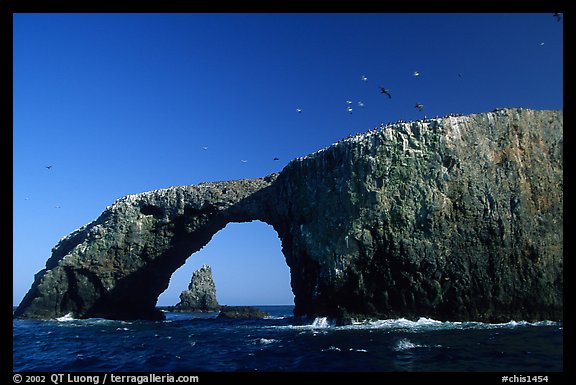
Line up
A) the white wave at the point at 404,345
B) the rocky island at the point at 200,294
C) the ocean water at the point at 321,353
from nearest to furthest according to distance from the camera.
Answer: the ocean water at the point at 321,353 < the white wave at the point at 404,345 < the rocky island at the point at 200,294

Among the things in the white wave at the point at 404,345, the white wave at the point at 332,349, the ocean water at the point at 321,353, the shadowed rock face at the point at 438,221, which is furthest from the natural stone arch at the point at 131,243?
the white wave at the point at 332,349

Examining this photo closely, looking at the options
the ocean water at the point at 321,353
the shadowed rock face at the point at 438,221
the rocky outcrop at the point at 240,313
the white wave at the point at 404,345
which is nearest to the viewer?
the ocean water at the point at 321,353

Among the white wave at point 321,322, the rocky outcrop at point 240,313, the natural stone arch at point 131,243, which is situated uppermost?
the natural stone arch at point 131,243

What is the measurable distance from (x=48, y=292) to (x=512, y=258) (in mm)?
55005

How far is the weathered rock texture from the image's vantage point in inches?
4215

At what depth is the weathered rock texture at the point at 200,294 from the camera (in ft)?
351

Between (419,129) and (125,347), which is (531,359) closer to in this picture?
(125,347)

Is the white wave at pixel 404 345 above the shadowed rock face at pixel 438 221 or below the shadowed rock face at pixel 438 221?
below

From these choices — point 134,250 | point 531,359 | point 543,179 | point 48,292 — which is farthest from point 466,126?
point 48,292

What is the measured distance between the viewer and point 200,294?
10812 centimetres

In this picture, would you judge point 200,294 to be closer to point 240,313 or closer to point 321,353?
point 240,313

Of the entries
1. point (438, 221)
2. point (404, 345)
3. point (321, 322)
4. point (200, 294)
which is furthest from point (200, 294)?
point (404, 345)

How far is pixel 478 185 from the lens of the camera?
127ft

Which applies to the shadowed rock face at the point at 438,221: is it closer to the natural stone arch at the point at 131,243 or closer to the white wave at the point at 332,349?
the natural stone arch at the point at 131,243
